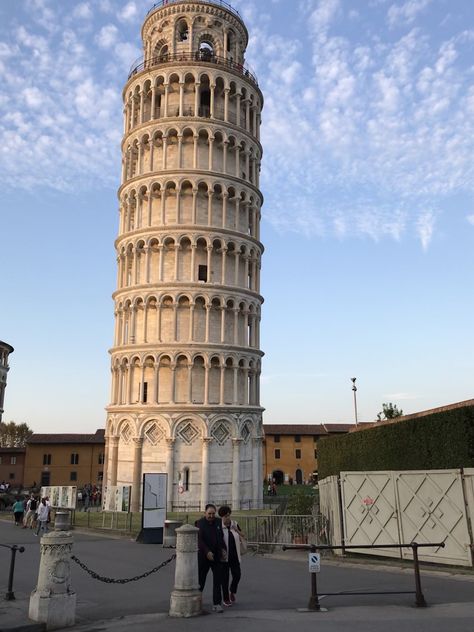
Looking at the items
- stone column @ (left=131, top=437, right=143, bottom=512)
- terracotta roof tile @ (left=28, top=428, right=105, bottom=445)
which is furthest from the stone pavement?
terracotta roof tile @ (left=28, top=428, right=105, bottom=445)

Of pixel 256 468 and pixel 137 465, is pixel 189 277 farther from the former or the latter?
pixel 256 468

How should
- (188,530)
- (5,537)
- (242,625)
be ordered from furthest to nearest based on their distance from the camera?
(5,537)
(188,530)
(242,625)

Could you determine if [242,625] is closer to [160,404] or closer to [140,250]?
[160,404]

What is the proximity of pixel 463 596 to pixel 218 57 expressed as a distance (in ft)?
162

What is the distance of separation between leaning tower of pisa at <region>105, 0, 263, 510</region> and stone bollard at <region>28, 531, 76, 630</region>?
1238 inches

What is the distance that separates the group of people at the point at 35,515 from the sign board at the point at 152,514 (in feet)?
21.9

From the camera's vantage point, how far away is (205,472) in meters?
41.8

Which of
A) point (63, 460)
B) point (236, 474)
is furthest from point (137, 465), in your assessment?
point (63, 460)

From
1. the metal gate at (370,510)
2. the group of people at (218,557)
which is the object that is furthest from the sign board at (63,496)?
the group of people at (218,557)

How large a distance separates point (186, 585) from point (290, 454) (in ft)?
261

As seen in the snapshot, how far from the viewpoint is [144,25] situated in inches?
2147

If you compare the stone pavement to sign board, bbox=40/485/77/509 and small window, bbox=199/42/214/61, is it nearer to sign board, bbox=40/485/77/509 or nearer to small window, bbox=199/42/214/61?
sign board, bbox=40/485/77/509

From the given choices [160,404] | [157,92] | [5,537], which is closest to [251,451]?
[160,404]

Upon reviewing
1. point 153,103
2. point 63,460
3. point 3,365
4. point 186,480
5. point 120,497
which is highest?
point 153,103
